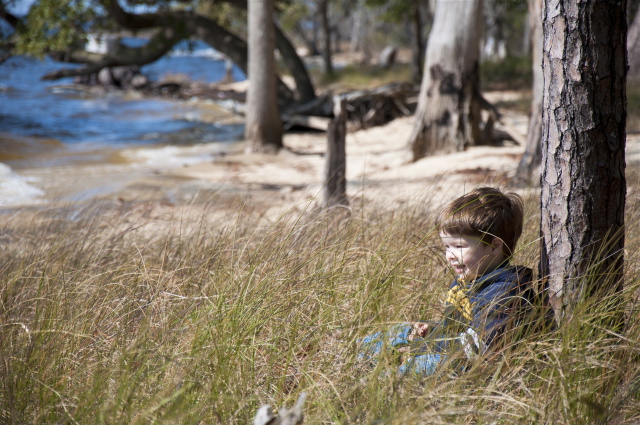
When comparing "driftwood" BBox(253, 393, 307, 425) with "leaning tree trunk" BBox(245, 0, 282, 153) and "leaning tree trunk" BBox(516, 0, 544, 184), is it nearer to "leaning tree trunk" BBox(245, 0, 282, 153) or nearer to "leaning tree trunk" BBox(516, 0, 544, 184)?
"leaning tree trunk" BBox(516, 0, 544, 184)

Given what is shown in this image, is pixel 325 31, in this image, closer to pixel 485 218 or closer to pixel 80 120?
pixel 80 120

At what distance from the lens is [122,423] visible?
1.82 metres

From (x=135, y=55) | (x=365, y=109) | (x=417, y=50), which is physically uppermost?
(x=417, y=50)

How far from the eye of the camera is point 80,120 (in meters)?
16.7

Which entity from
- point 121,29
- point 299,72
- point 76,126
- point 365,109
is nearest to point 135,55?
point 121,29

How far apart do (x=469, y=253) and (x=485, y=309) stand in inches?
11.8

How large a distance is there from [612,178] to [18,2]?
13.2 meters

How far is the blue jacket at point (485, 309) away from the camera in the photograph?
7.30 feet

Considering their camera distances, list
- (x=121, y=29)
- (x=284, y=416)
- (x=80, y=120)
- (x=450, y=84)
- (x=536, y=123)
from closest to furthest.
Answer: (x=284, y=416) → (x=536, y=123) → (x=450, y=84) → (x=121, y=29) → (x=80, y=120)

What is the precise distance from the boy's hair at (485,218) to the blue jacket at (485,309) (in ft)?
0.49

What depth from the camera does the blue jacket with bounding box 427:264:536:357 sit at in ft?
7.30

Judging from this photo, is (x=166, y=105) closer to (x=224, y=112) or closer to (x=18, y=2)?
(x=224, y=112)

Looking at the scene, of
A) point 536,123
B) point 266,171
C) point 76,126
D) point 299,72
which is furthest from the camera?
point 76,126

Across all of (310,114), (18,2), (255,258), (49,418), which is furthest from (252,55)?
A: (49,418)
